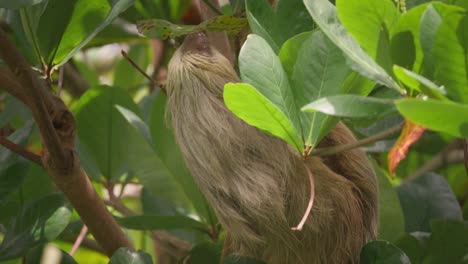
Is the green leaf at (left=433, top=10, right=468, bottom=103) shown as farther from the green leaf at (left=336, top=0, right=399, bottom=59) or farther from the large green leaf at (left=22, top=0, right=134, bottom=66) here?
the large green leaf at (left=22, top=0, right=134, bottom=66)

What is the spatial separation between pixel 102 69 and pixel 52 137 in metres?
1.45

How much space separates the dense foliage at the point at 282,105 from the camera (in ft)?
1.84

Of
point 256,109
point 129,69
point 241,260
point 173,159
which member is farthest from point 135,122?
point 129,69

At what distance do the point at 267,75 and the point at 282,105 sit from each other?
3 centimetres

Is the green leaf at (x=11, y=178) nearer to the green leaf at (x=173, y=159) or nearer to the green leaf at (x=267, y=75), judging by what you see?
the green leaf at (x=173, y=159)

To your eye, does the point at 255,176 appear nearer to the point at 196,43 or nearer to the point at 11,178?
the point at 196,43

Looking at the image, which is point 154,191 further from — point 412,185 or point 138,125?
point 412,185

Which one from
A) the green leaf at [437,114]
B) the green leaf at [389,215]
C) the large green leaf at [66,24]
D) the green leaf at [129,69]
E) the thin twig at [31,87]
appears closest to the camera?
the green leaf at [437,114]

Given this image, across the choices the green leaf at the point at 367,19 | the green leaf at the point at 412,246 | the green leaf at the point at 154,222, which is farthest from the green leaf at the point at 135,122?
the green leaf at the point at 367,19

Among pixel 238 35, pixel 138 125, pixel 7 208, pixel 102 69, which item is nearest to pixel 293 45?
pixel 238 35

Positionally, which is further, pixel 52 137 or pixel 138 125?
pixel 138 125

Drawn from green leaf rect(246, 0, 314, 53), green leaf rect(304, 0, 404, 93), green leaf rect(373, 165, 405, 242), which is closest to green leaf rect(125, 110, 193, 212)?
green leaf rect(373, 165, 405, 242)

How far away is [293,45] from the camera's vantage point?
67 cm

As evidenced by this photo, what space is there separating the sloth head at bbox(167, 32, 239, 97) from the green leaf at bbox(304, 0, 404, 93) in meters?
0.18
